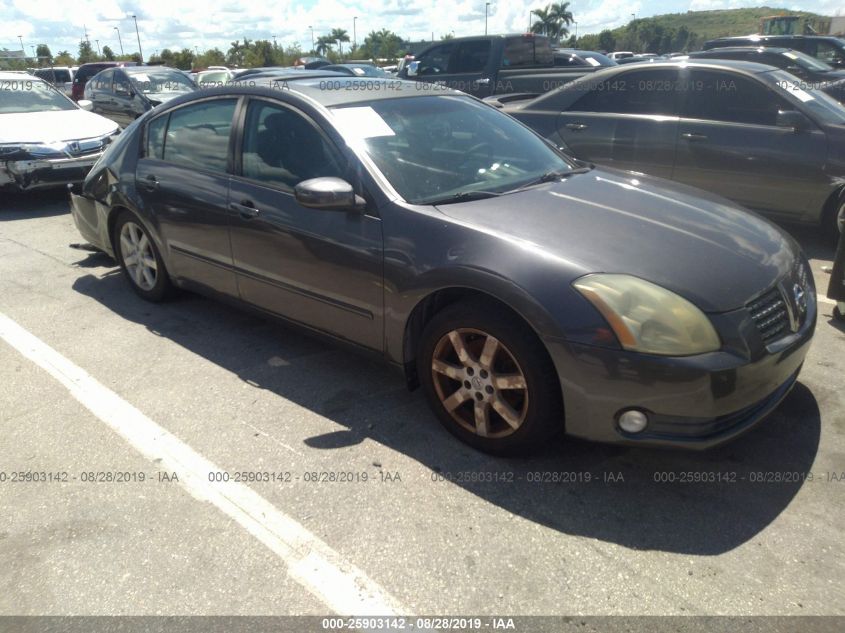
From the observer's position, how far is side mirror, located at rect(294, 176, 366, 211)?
3117 millimetres

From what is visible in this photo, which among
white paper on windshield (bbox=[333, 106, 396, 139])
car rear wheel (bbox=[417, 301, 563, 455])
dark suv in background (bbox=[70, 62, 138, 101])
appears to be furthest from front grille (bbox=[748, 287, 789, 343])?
dark suv in background (bbox=[70, 62, 138, 101])

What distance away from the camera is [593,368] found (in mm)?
2557

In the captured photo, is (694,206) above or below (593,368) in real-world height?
above

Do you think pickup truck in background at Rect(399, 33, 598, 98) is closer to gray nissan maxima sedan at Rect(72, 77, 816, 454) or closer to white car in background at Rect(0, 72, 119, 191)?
white car in background at Rect(0, 72, 119, 191)

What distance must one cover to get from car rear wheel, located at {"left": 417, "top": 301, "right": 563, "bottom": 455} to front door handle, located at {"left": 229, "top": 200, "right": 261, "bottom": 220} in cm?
129

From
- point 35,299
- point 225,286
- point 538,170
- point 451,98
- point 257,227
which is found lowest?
point 35,299

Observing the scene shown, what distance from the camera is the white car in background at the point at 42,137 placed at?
26.4ft

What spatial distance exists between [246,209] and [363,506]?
1.85m

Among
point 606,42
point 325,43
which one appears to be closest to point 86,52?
point 325,43

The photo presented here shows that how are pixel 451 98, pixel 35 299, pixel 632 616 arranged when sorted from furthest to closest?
pixel 35 299, pixel 451 98, pixel 632 616

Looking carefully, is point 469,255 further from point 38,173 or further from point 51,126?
point 51,126

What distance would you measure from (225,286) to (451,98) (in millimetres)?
1784

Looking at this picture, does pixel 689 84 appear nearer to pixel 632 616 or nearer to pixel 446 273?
pixel 446 273

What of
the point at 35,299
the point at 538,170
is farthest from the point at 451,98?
the point at 35,299
